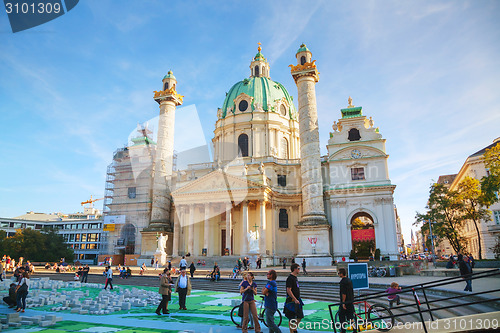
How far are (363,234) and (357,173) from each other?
7379mm

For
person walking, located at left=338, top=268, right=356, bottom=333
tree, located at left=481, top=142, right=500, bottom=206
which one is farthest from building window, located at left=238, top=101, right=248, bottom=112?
person walking, located at left=338, top=268, right=356, bottom=333

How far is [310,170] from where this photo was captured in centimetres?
3984

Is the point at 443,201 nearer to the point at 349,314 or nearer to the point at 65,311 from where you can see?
the point at 349,314

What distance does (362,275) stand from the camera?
9953mm

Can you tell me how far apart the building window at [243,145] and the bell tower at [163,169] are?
1027 cm

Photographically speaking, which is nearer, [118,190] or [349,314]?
[349,314]

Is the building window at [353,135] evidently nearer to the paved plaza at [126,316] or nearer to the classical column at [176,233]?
the classical column at [176,233]

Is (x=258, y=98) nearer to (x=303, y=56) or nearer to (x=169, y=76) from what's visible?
(x=303, y=56)

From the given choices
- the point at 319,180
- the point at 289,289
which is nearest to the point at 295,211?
the point at 319,180

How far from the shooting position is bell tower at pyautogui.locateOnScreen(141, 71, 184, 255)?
44444 millimetres

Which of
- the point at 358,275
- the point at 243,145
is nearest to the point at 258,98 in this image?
the point at 243,145

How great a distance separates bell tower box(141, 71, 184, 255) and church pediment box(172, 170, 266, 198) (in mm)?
4284

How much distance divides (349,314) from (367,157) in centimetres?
3598

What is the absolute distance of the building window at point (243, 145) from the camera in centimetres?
5128
